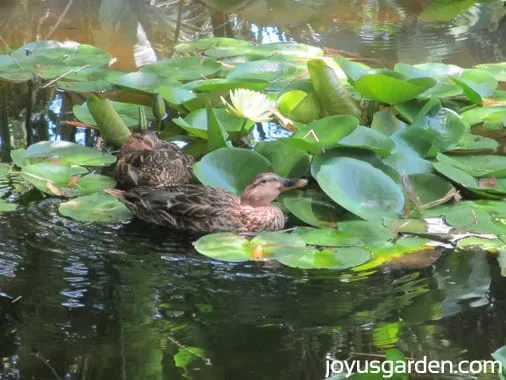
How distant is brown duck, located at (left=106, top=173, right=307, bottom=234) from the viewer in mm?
4332

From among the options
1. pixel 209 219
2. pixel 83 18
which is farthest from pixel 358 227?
pixel 83 18

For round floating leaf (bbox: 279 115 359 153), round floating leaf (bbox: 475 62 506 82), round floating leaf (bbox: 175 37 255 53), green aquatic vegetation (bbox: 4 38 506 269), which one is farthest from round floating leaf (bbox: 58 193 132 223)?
round floating leaf (bbox: 475 62 506 82)

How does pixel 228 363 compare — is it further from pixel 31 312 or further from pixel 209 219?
pixel 209 219

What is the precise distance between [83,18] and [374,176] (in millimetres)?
4750

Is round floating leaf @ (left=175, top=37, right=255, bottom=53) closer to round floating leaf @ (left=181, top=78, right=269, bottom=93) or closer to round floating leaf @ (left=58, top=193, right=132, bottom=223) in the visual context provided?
round floating leaf @ (left=181, top=78, right=269, bottom=93)

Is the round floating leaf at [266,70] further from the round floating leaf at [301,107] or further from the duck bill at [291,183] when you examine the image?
the duck bill at [291,183]

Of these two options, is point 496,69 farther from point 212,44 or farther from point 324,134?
point 324,134

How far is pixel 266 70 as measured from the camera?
6125 mm

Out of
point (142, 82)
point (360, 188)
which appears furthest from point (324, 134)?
point (142, 82)

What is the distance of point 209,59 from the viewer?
6.54m

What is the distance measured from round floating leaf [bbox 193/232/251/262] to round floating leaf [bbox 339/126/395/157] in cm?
83

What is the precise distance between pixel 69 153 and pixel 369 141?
1.56 m

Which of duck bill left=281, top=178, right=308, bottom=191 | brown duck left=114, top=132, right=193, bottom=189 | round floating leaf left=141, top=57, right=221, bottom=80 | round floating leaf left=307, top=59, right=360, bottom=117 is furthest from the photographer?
round floating leaf left=141, top=57, right=221, bottom=80

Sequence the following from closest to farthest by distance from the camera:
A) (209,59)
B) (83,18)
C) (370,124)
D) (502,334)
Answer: (502,334)
(370,124)
(209,59)
(83,18)
